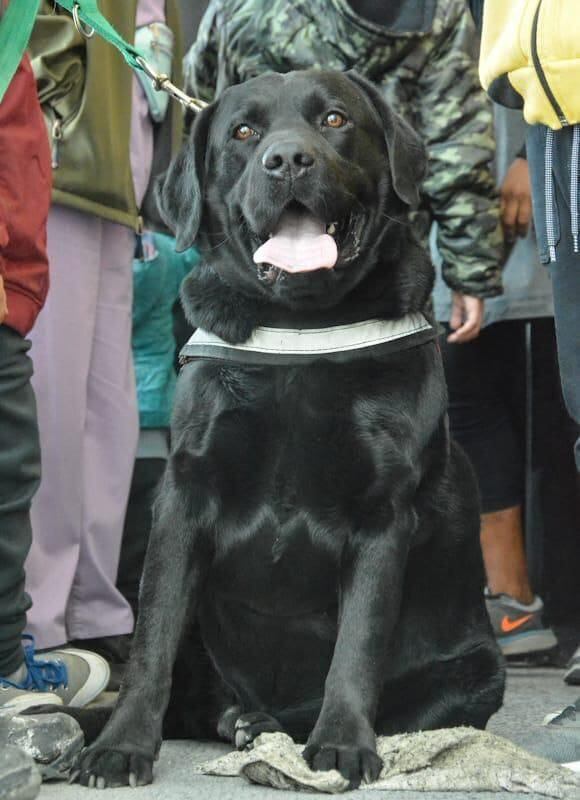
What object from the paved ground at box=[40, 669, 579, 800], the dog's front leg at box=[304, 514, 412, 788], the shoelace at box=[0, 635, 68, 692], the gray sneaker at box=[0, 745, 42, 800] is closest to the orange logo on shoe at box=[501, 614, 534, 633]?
the paved ground at box=[40, 669, 579, 800]

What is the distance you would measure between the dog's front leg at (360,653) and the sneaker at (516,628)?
148cm

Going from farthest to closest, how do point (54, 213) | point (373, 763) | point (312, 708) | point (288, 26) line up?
point (288, 26)
point (54, 213)
point (312, 708)
point (373, 763)

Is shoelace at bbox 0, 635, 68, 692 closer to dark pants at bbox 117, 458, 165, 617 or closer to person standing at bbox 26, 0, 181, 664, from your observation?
person standing at bbox 26, 0, 181, 664

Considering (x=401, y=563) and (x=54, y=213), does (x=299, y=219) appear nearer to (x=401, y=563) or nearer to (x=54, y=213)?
(x=401, y=563)

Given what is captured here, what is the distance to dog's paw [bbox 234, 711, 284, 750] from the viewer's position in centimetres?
238

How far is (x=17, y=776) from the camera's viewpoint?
1858mm

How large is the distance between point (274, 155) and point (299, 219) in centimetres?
14

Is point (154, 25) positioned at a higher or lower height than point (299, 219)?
higher

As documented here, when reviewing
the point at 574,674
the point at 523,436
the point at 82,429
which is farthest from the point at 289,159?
the point at 523,436

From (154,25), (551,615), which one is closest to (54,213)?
(154,25)

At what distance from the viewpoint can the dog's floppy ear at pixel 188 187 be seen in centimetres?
257

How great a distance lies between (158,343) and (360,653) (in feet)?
6.21

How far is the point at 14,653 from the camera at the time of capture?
2.60 meters

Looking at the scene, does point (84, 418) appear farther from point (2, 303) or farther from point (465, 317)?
point (465, 317)
